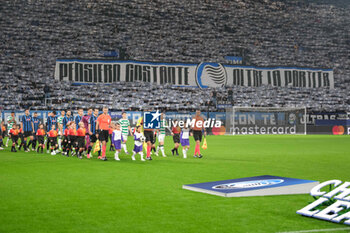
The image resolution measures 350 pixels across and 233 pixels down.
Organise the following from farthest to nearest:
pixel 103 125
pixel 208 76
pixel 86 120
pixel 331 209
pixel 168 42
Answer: pixel 168 42 < pixel 208 76 < pixel 86 120 < pixel 103 125 < pixel 331 209

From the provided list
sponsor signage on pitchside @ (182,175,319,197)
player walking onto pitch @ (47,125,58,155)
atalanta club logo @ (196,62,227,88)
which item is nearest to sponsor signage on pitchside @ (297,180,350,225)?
sponsor signage on pitchside @ (182,175,319,197)

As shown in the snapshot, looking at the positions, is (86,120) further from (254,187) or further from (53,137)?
(254,187)

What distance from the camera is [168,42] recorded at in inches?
2251

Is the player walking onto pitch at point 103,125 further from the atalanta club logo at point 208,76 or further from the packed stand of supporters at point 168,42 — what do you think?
the atalanta club logo at point 208,76

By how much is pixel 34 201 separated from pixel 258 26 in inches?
2262

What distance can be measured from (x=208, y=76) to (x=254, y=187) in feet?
150

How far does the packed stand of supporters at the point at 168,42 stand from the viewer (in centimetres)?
4846

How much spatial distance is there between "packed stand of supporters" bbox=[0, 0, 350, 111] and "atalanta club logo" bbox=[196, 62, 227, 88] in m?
1.42

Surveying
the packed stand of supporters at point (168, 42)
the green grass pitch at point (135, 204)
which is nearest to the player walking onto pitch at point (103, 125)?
the green grass pitch at point (135, 204)

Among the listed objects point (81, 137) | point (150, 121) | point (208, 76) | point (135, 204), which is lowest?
point (135, 204)

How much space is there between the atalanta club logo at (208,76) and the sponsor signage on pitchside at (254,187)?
1747 inches

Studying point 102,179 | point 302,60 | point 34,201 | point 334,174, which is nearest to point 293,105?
point 302,60

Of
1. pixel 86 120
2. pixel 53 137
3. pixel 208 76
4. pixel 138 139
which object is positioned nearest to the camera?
pixel 138 139

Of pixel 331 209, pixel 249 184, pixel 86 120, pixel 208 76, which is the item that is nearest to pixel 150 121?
pixel 86 120
